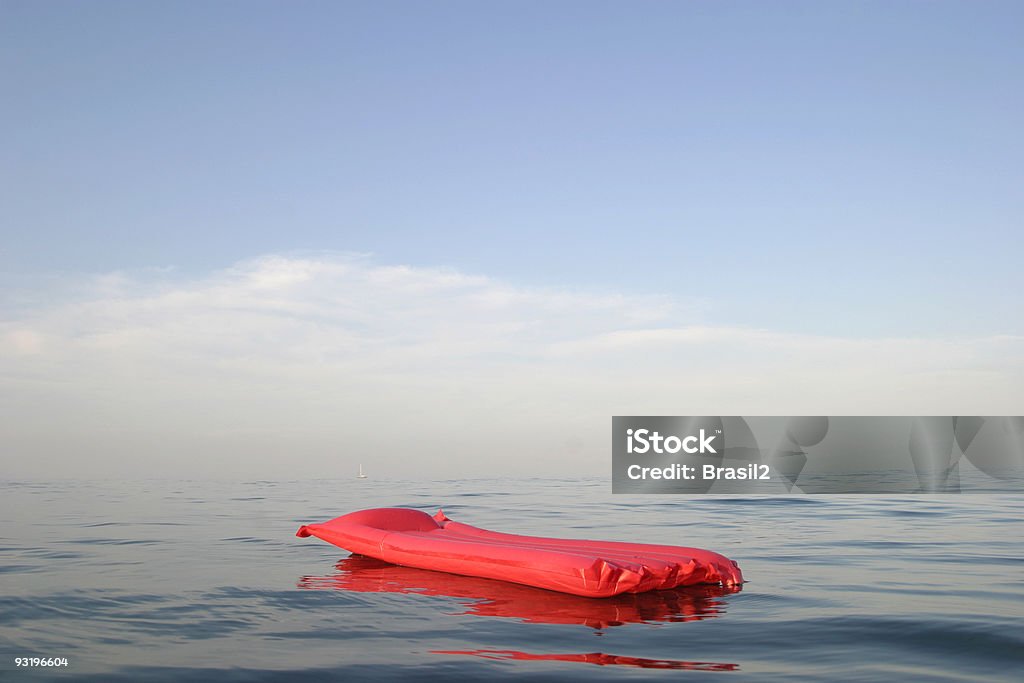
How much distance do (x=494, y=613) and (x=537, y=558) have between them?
856mm

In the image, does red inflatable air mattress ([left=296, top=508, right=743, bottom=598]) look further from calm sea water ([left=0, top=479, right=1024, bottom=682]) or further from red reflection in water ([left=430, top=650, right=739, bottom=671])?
red reflection in water ([left=430, top=650, right=739, bottom=671])

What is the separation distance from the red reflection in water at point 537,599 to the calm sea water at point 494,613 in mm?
29

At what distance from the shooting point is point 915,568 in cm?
907

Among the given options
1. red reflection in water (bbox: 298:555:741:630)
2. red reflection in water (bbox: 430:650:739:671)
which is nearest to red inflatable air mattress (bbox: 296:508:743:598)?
red reflection in water (bbox: 298:555:741:630)

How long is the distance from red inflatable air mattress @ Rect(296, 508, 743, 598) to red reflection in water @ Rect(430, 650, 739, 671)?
62.3 inches

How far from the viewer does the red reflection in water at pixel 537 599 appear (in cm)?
658

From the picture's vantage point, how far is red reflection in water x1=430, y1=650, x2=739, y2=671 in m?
5.14

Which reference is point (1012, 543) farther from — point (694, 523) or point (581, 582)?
point (581, 582)

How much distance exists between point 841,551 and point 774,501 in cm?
988

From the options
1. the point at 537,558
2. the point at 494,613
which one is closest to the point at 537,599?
the point at 537,558

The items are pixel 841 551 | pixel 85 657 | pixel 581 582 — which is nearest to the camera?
pixel 85 657

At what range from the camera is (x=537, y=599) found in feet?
23.7

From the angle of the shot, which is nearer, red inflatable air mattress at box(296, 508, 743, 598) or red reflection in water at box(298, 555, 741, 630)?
red reflection in water at box(298, 555, 741, 630)

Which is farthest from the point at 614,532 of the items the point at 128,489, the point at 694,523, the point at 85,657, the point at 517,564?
the point at 128,489
